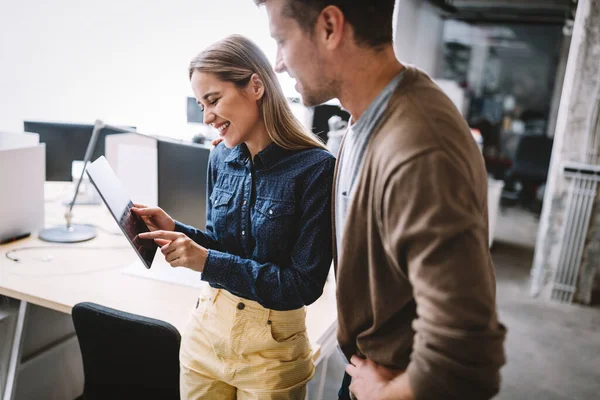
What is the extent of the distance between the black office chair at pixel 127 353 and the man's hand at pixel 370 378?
0.48m

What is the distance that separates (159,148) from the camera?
1813 mm

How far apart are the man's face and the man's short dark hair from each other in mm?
16

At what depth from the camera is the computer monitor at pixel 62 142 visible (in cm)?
232

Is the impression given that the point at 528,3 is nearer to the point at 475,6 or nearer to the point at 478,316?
the point at 475,6

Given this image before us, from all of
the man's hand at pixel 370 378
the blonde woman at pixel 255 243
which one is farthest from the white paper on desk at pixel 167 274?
the man's hand at pixel 370 378

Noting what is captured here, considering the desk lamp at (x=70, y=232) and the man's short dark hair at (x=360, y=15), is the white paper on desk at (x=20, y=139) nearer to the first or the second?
the desk lamp at (x=70, y=232)

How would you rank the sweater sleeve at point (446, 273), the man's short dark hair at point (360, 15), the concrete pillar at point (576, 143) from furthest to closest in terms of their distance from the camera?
1. the concrete pillar at point (576, 143)
2. the man's short dark hair at point (360, 15)
3. the sweater sleeve at point (446, 273)

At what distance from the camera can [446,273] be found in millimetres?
576

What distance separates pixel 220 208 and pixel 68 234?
1.27 metres

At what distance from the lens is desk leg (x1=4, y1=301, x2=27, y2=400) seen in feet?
5.32

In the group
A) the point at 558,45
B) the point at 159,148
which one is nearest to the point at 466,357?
the point at 159,148

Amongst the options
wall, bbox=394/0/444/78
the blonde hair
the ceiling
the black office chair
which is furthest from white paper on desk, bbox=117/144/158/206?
the ceiling

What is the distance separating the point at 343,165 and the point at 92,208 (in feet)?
7.15

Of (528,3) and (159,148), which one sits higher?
(528,3)
